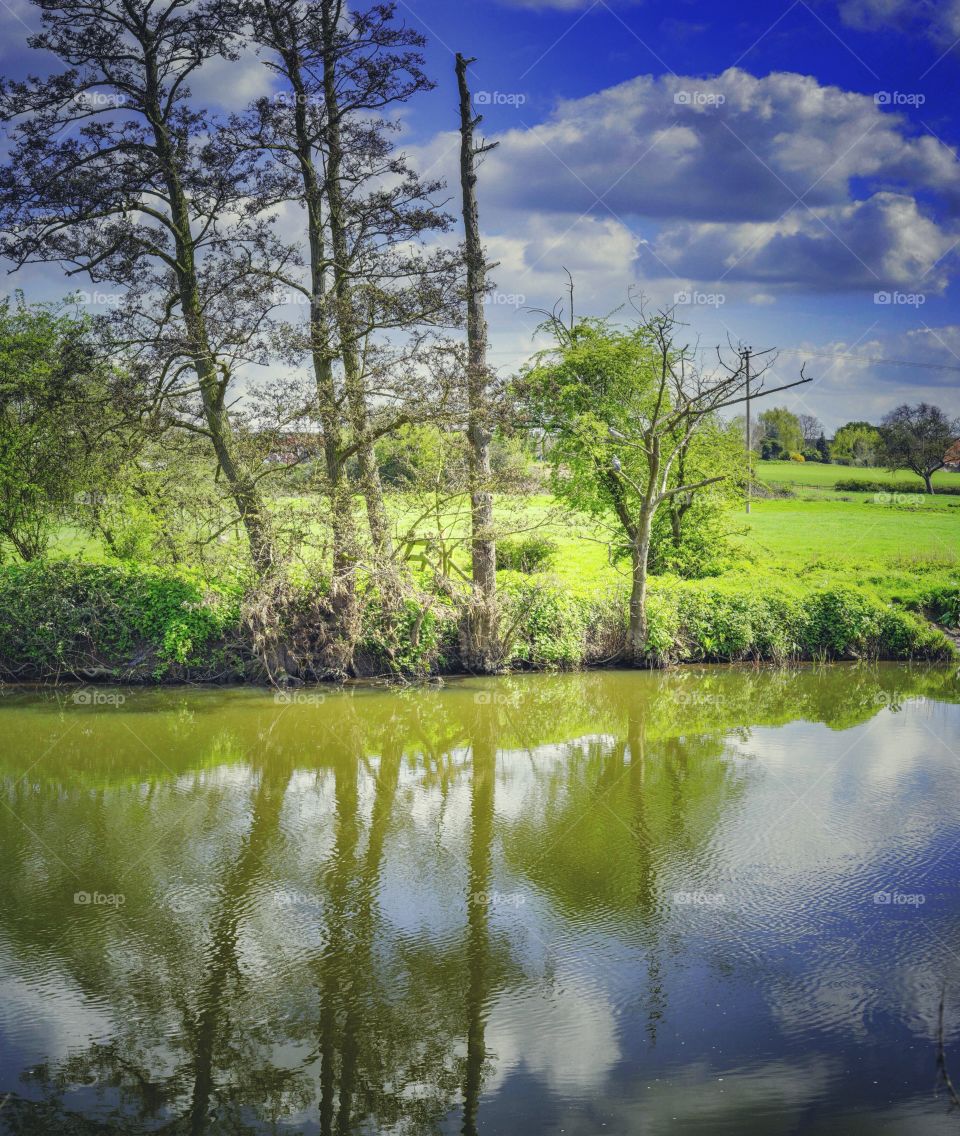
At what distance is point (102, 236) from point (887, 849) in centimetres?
1604

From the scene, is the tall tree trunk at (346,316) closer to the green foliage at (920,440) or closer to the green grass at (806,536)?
the green grass at (806,536)

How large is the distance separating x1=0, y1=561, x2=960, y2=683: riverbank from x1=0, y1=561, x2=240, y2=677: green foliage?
0.06ft

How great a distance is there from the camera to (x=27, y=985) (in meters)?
6.93

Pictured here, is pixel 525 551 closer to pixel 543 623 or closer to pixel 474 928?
pixel 543 623

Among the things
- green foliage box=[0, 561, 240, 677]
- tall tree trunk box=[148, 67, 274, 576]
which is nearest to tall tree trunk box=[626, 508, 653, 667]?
tall tree trunk box=[148, 67, 274, 576]

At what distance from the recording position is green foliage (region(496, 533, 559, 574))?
23781 millimetres

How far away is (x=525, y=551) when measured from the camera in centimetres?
2400

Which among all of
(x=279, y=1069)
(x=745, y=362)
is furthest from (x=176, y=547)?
(x=279, y=1069)

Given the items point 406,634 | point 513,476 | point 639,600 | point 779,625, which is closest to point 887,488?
point 779,625

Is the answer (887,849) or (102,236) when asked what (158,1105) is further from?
(102,236)

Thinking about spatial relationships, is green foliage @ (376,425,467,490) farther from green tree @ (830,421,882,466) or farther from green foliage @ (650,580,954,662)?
green tree @ (830,421,882,466)

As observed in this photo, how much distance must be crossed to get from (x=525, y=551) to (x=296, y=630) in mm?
8280

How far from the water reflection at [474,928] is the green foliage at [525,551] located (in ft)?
31.9

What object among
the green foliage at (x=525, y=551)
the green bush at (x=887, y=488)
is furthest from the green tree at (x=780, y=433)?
the green foliage at (x=525, y=551)
